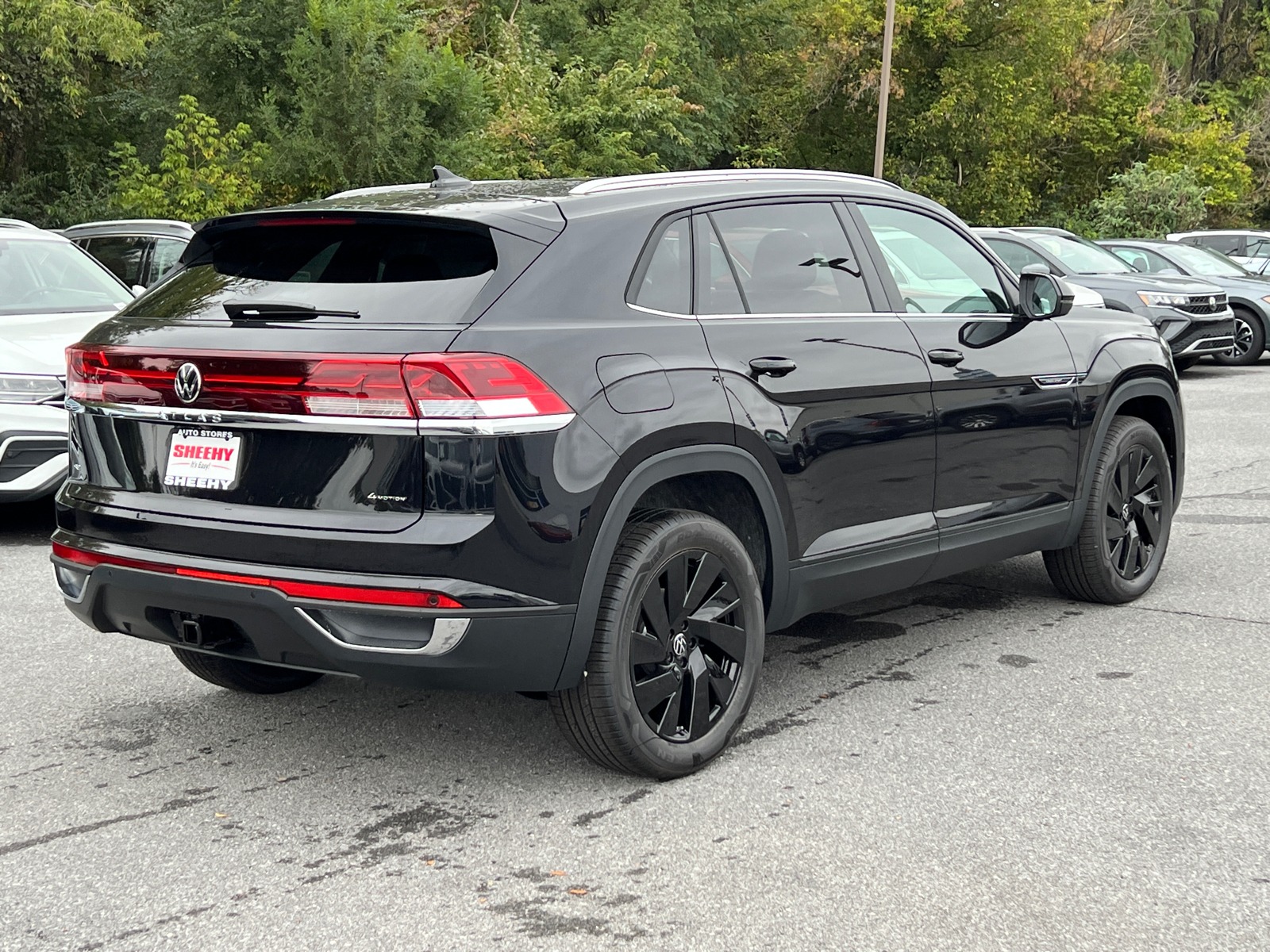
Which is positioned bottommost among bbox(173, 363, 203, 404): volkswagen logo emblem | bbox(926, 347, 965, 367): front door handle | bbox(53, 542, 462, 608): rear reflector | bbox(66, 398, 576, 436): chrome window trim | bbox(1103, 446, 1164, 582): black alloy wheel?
bbox(1103, 446, 1164, 582): black alloy wheel

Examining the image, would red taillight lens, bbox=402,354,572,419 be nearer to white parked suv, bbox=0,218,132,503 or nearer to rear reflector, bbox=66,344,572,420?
rear reflector, bbox=66,344,572,420

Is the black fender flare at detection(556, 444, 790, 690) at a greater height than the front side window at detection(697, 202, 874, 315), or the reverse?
the front side window at detection(697, 202, 874, 315)

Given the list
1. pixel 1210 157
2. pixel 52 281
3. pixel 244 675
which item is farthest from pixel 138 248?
pixel 1210 157

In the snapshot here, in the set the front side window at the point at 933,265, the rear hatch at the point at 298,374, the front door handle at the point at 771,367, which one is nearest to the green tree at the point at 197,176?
the front side window at the point at 933,265

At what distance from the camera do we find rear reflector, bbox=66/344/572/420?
362 centimetres

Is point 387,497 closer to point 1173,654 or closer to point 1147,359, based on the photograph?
point 1173,654

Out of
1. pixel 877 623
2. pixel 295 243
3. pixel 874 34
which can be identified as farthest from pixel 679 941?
pixel 874 34

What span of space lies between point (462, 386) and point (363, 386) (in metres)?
0.25

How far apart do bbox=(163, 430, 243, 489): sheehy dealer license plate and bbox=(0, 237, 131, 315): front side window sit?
522cm

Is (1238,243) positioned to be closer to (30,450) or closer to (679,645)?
(30,450)

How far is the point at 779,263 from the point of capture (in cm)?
467

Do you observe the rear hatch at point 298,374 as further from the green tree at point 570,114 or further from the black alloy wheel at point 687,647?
the green tree at point 570,114

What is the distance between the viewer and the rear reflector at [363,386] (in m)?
3.62

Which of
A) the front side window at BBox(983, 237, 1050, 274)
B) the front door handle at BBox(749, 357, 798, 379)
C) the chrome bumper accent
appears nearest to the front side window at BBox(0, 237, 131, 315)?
the front door handle at BBox(749, 357, 798, 379)
